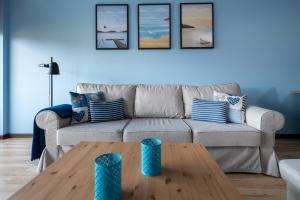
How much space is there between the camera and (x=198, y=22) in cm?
316

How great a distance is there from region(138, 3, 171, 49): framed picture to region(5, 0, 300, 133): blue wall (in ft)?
0.29

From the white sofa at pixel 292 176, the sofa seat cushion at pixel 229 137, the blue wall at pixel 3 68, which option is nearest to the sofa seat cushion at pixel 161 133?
the sofa seat cushion at pixel 229 137

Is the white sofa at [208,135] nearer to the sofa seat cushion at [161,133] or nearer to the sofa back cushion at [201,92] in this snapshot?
the sofa seat cushion at [161,133]

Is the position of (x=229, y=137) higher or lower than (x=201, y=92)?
lower

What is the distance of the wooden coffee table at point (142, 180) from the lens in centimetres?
86

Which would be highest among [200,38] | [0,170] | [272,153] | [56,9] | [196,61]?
[56,9]

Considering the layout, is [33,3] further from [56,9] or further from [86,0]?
[86,0]

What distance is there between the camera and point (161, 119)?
258cm

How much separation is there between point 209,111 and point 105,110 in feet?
3.75

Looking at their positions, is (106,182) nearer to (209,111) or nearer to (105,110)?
(105,110)

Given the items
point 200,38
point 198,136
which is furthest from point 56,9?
point 198,136

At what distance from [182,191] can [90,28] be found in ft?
9.60

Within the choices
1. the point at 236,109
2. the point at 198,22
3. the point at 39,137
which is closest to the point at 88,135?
the point at 39,137

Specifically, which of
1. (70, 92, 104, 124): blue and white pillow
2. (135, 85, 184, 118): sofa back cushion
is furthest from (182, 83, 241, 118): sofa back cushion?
(70, 92, 104, 124): blue and white pillow
